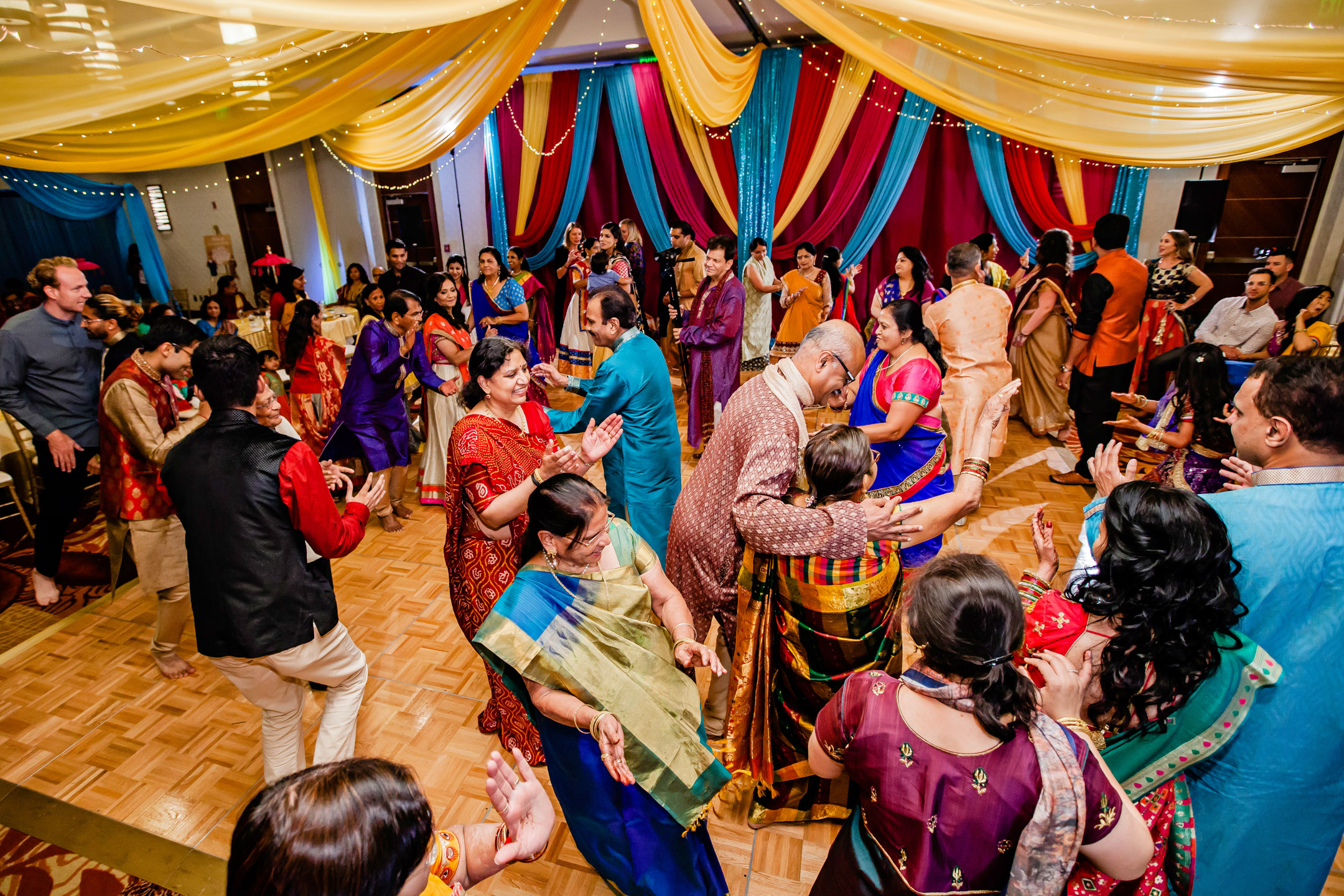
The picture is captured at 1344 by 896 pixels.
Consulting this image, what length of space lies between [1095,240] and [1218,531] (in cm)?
374

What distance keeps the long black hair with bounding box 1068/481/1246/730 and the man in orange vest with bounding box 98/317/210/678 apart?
3.18 metres

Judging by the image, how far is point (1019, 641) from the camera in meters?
1.05

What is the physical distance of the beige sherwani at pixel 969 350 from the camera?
375 centimetres

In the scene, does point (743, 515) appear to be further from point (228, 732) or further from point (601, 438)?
point (228, 732)

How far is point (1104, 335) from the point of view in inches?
168

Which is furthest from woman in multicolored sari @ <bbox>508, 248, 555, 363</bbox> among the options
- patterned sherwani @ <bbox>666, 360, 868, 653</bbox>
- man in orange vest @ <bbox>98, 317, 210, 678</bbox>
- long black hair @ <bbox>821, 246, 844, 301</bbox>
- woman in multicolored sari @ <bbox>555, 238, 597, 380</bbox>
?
patterned sherwani @ <bbox>666, 360, 868, 653</bbox>

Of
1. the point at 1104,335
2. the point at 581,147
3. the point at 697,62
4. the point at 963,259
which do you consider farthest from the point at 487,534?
the point at 581,147

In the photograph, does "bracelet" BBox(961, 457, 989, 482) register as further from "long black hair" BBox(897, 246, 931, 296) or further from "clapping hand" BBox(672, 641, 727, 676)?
"long black hair" BBox(897, 246, 931, 296)

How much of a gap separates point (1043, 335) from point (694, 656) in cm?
486

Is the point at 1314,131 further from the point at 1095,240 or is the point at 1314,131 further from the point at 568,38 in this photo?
the point at 568,38

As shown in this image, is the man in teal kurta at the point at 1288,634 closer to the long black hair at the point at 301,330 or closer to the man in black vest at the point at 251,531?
the man in black vest at the point at 251,531

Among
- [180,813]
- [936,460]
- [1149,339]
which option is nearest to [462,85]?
[936,460]

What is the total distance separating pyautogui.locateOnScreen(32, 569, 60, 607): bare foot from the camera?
334 centimetres

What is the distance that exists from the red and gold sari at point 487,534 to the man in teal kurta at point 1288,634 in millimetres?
1873
